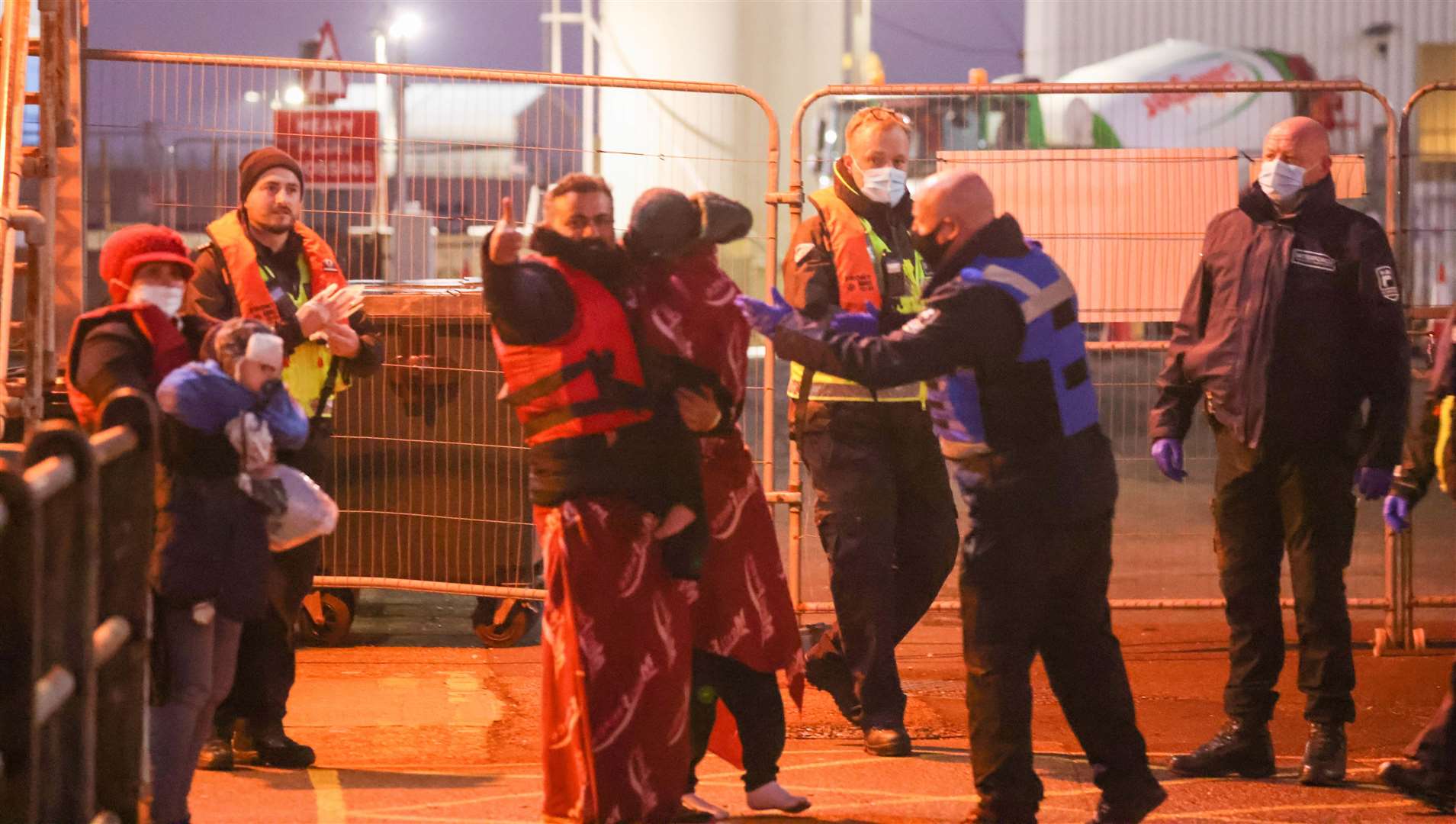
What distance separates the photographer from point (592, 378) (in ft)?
15.5

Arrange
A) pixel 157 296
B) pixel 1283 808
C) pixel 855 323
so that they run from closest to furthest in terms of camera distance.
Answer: pixel 157 296
pixel 855 323
pixel 1283 808

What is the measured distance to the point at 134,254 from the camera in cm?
496

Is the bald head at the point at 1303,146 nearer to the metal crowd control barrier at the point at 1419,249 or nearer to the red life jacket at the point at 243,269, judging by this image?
the metal crowd control barrier at the point at 1419,249

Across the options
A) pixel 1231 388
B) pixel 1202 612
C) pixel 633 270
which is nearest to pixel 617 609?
pixel 633 270

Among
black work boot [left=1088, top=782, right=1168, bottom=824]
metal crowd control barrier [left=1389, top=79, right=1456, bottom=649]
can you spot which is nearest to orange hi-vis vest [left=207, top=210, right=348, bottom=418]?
black work boot [left=1088, top=782, right=1168, bottom=824]

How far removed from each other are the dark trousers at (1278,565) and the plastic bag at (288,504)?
2.83 m

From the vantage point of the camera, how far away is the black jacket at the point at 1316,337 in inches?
226

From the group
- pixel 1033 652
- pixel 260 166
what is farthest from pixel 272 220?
pixel 1033 652

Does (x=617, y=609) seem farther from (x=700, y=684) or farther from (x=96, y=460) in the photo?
(x=96, y=460)

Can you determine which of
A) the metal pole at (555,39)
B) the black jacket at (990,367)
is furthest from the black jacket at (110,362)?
the metal pole at (555,39)

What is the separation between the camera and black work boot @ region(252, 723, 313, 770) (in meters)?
5.81

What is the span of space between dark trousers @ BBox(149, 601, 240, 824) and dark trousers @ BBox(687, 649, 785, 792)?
1328 millimetres

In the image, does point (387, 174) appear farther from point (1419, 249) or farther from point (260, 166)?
point (1419, 249)

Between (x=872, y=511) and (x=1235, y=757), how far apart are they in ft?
4.53
